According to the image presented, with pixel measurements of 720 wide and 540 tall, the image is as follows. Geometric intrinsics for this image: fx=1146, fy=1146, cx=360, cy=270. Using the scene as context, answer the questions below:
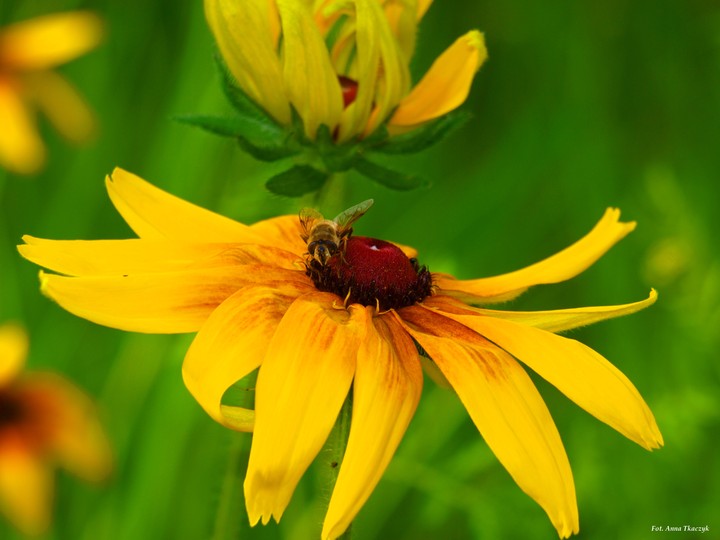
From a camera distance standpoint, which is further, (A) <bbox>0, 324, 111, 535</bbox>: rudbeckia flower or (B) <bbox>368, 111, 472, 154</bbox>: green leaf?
(A) <bbox>0, 324, 111, 535</bbox>: rudbeckia flower

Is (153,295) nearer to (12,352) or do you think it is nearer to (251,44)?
(251,44)

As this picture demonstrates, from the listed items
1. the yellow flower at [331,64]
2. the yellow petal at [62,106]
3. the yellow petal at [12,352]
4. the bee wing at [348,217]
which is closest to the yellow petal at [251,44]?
the yellow flower at [331,64]

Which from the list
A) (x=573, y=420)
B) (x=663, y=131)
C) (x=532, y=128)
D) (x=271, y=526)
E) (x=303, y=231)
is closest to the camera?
(x=303, y=231)

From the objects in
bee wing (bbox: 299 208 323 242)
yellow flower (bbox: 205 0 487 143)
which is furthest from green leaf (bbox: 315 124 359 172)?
bee wing (bbox: 299 208 323 242)

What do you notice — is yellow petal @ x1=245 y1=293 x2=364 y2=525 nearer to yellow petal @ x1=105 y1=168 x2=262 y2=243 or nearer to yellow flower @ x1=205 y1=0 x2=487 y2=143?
yellow petal @ x1=105 y1=168 x2=262 y2=243

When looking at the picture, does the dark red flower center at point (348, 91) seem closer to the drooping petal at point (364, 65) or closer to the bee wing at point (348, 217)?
the drooping petal at point (364, 65)

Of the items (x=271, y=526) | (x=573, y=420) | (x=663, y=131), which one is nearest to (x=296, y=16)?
(x=271, y=526)

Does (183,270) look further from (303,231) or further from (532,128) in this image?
(532,128)
